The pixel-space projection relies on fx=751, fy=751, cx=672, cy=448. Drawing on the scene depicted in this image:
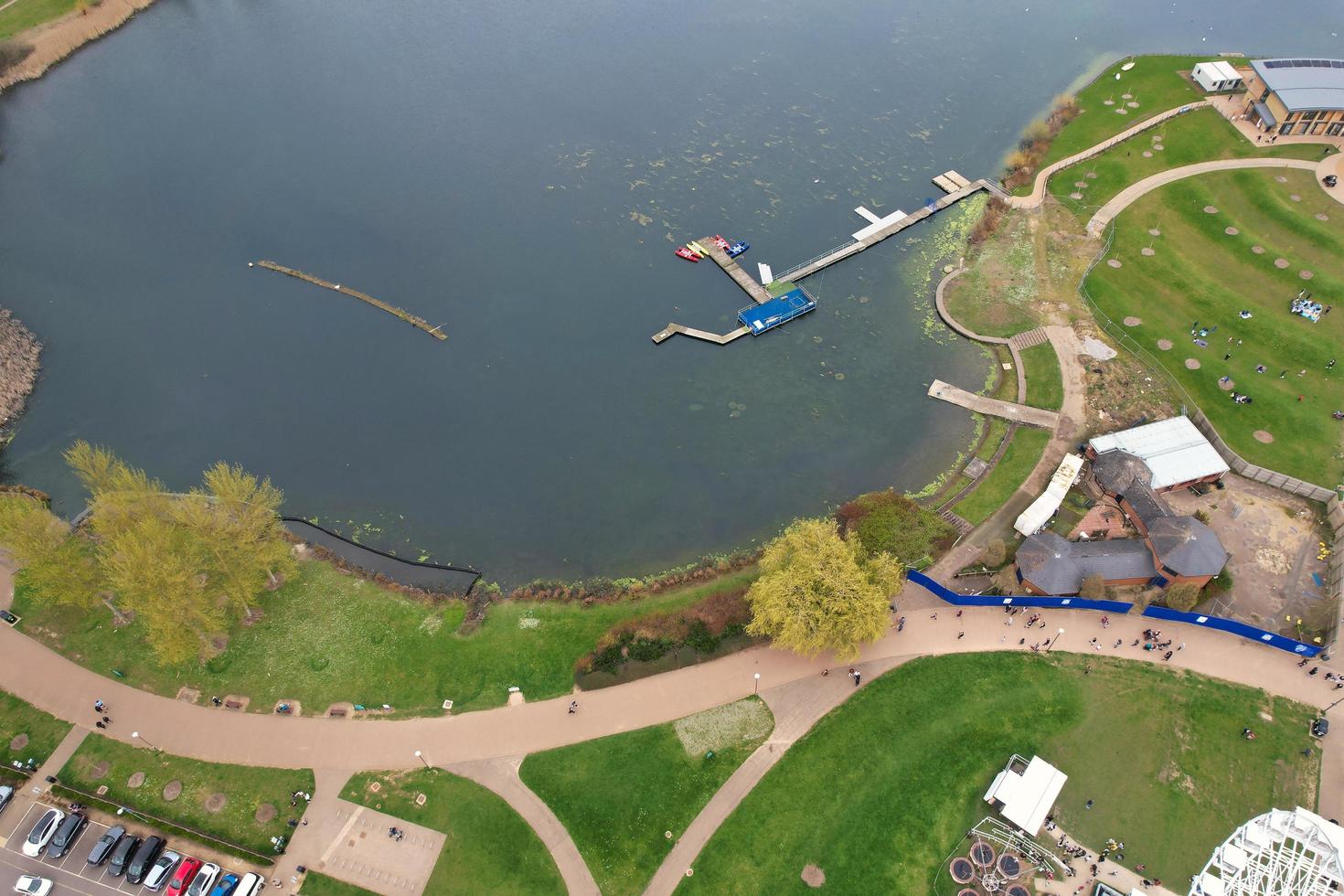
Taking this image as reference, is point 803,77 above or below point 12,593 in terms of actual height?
above

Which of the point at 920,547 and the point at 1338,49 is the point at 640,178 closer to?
the point at 920,547

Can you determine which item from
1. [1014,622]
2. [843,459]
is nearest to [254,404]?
[843,459]

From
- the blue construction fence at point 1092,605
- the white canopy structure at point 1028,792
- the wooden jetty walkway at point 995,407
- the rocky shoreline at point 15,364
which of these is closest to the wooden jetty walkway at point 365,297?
the rocky shoreline at point 15,364

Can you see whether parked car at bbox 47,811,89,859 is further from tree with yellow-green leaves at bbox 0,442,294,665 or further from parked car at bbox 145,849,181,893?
tree with yellow-green leaves at bbox 0,442,294,665

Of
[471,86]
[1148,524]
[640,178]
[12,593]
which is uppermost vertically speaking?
[471,86]

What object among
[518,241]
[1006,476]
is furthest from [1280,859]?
[518,241]

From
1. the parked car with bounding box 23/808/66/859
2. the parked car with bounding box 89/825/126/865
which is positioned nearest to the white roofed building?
the parked car with bounding box 89/825/126/865
